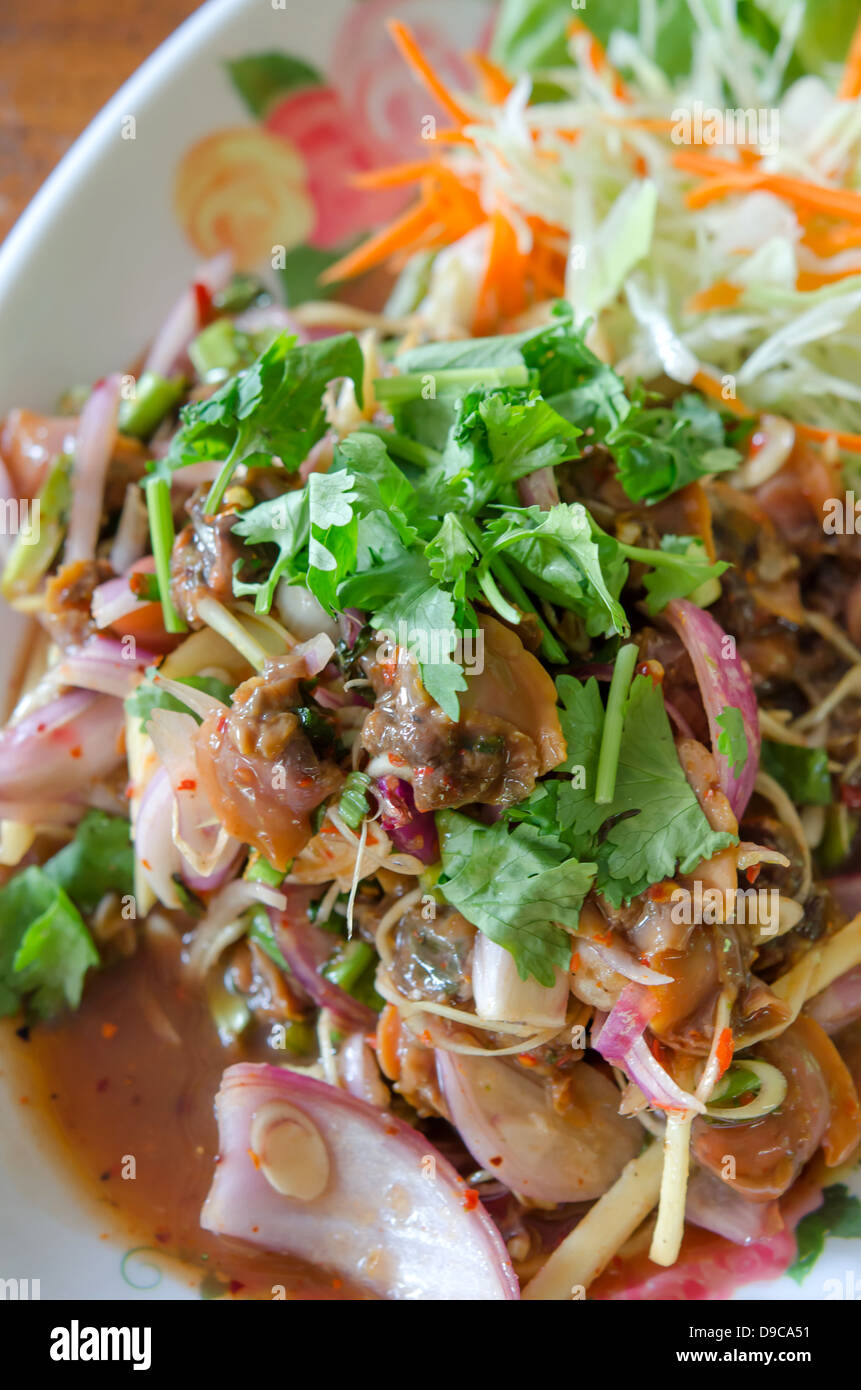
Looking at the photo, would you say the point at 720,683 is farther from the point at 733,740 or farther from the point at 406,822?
the point at 406,822

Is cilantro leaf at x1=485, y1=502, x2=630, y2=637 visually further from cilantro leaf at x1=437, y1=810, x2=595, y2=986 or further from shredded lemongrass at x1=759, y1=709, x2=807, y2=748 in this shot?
shredded lemongrass at x1=759, y1=709, x2=807, y2=748

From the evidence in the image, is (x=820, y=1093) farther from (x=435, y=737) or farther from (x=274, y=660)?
(x=274, y=660)

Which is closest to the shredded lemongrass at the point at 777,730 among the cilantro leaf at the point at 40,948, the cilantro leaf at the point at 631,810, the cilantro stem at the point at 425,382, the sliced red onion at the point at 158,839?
the cilantro leaf at the point at 631,810

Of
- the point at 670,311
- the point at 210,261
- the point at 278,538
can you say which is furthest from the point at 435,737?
the point at 210,261

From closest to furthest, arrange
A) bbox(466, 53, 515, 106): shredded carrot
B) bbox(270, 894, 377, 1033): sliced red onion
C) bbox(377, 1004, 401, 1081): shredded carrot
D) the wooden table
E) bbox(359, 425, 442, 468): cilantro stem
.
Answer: bbox(359, 425, 442, 468): cilantro stem, bbox(377, 1004, 401, 1081): shredded carrot, bbox(270, 894, 377, 1033): sliced red onion, bbox(466, 53, 515, 106): shredded carrot, the wooden table

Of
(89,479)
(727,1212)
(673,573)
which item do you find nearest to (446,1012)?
(727,1212)

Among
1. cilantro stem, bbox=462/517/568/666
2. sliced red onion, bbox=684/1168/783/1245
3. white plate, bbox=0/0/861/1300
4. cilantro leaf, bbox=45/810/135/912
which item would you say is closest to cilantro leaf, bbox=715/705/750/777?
cilantro stem, bbox=462/517/568/666

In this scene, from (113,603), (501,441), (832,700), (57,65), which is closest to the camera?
(501,441)
